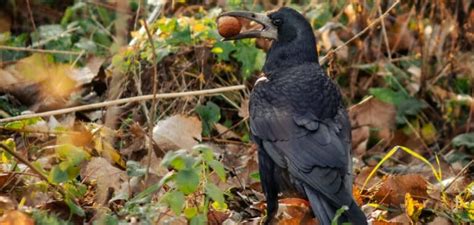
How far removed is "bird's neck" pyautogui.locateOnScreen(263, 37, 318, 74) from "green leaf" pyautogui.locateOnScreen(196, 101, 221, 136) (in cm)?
84

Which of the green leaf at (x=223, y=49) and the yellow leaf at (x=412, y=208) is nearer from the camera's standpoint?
the yellow leaf at (x=412, y=208)

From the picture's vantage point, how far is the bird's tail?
499cm

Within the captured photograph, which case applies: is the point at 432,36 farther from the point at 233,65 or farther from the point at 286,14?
the point at 286,14

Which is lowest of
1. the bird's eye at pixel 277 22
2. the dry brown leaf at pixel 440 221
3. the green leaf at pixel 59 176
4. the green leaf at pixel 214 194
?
the dry brown leaf at pixel 440 221

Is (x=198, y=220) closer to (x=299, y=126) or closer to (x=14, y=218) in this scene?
(x=14, y=218)

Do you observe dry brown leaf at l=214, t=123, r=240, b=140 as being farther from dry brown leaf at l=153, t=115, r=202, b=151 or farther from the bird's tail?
the bird's tail

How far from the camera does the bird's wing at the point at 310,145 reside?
17.1ft

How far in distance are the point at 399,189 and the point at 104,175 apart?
145 centimetres

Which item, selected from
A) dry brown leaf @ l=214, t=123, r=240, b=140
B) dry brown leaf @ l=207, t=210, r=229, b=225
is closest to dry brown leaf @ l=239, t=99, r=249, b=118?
dry brown leaf @ l=214, t=123, r=240, b=140

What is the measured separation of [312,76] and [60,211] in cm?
164

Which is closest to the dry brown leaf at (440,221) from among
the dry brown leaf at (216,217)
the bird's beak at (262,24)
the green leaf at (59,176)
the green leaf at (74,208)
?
the dry brown leaf at (216,217)

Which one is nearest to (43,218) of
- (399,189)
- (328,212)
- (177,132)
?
(328,212)

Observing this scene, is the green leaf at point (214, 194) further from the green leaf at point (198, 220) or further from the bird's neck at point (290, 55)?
the bird's neck at point (290, 55)

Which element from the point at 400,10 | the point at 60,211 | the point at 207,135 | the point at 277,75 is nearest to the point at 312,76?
the point at 277,75
